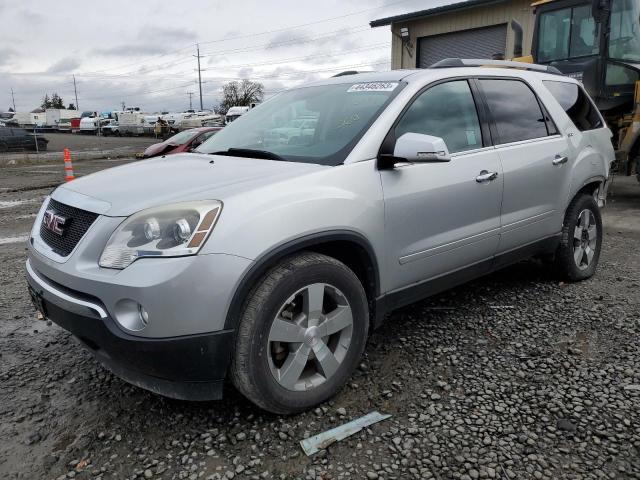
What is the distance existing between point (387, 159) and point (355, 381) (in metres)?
1.24

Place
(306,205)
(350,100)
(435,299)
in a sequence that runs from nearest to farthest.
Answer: (306,205) → (350,100) → (435,299)

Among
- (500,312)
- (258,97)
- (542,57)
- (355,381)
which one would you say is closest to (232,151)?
(355,381)

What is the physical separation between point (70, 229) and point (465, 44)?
60.7ft

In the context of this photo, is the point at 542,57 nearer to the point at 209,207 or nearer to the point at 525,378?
the point at 525,378

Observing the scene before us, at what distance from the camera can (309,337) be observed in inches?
101

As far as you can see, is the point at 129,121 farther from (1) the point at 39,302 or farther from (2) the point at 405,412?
(2) the point at 405,412

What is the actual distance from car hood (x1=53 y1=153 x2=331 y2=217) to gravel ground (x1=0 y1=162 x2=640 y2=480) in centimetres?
107

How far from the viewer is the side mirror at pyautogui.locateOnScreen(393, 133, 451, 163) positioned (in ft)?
8.98

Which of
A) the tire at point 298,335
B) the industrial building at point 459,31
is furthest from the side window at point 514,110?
the industrial building at point 459,31

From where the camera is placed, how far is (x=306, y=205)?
99.3 inches

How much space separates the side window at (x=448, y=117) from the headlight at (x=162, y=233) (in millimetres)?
1293

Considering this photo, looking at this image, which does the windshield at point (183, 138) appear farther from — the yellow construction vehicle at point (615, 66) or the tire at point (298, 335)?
the tire at point (298, 335)

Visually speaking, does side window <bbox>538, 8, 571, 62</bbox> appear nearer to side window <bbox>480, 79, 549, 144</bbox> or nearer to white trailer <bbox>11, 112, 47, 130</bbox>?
side window <bbox>480, 79, 549, 144</bbox>

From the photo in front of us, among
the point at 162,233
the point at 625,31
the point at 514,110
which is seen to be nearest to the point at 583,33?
the point at 625,31
